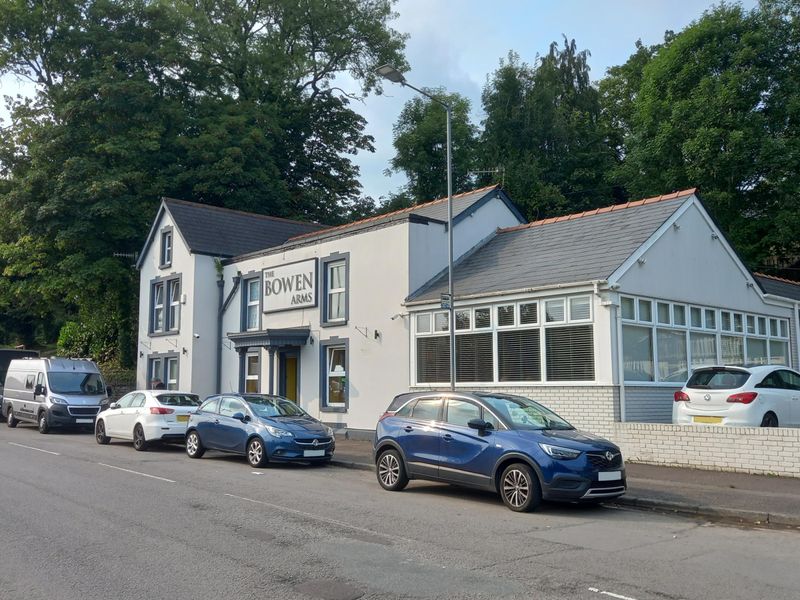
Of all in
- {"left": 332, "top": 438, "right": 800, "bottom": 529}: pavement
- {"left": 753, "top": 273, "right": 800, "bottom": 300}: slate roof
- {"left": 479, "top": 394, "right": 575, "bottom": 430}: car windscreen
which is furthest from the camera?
{"left": 753, "top": 273, "right": 800, "bottom": 300}: slate roof

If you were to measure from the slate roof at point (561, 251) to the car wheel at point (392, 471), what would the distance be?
5963 millimetres

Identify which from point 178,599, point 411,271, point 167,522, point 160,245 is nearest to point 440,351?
point 411,271

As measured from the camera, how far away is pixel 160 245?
95.1 feet

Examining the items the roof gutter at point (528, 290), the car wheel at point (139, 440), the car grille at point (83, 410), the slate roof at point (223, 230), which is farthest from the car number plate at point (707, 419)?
the car grille at point (83, 410)

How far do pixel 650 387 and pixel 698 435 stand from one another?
7.86 feet

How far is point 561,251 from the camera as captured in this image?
18.1m

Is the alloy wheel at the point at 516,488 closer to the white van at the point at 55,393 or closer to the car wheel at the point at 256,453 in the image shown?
the car wheel at the point at 256,453

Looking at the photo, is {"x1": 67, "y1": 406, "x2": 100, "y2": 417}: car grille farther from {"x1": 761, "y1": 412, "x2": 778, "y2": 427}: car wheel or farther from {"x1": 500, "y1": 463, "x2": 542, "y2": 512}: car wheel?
{"x1": 761, "y1": 412, "x2": 778, "y2": 427}: car wheel

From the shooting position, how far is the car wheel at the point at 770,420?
45.8 feet

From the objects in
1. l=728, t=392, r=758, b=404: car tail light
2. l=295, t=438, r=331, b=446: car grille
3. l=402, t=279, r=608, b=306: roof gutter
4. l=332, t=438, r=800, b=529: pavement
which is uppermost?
l=402, t=279, r=608, b=306: roof gutter

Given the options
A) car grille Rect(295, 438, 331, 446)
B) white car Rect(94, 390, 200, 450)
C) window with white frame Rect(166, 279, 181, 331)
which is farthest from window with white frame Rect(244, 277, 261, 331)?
car grille Rect(295, 438, 331, 446)

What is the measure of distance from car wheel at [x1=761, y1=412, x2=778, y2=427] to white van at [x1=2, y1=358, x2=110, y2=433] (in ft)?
64.7

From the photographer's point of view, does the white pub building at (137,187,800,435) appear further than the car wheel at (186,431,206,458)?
No

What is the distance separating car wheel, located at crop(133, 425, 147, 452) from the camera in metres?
18.4
